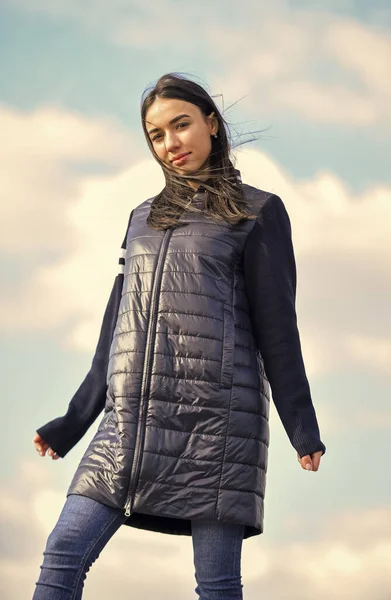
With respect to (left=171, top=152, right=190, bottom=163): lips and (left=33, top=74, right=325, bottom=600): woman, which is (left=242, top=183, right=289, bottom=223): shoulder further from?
(left=171, top=152, right=190, bottom=163): lips

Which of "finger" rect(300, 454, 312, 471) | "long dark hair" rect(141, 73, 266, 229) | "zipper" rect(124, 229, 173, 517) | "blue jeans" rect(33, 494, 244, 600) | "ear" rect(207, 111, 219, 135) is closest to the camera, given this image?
"blue jeans" rect(33, 494, 244, 600)

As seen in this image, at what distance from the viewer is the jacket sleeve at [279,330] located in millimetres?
3232

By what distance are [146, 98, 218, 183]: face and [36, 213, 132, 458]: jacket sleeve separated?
0.57 meters

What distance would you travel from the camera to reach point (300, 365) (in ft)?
10.8

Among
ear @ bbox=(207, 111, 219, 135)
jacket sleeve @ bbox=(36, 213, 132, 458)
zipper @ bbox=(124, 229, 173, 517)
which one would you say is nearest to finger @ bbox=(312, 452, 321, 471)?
zipper @ bbox=(124, 229, 173, 517)

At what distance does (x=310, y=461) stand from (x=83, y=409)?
798 mm

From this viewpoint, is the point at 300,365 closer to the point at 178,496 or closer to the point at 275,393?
the point at 275,393

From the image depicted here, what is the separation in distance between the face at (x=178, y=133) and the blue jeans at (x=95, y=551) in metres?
1.17

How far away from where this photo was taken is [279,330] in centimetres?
327

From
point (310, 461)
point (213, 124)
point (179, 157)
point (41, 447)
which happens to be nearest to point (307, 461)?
point (310, 461)

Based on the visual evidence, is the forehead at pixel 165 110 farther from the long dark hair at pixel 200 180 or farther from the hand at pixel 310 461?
the hand at pixel 310 461

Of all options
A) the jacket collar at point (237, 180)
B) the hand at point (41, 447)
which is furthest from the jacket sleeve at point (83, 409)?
the jacket collar at point (237, 180)

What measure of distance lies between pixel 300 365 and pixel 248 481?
0.40m

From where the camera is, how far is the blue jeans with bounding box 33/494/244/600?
2969 mm
